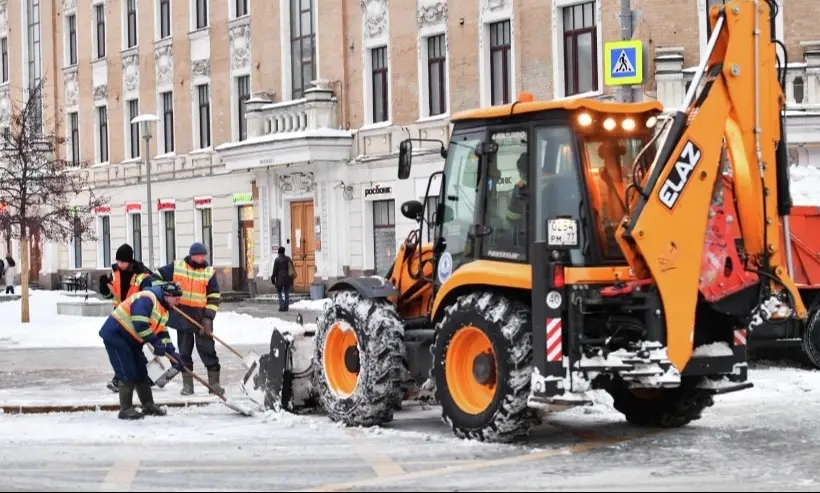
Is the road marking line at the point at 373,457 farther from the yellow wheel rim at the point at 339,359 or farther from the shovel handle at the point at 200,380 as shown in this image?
the shovel handle at the point at 200,380

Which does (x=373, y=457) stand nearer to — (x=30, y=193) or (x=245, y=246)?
(x=30, y=193)

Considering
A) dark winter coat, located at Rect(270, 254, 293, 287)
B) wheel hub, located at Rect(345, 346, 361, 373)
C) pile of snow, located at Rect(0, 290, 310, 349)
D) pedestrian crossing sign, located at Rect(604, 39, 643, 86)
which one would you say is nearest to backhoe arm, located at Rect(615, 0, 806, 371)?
wheel hub, located at Rect(345, 346, 361, 373)

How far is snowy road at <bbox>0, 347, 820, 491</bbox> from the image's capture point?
1007cm

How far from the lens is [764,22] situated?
11.7 metres

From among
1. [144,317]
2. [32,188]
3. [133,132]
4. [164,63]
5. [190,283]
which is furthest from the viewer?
[133,132]

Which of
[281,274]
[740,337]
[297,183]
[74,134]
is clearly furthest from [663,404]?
[74,134]

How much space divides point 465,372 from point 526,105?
2.17m

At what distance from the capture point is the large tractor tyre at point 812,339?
1834 cm

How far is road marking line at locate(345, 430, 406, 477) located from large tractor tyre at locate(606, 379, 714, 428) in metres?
2.09

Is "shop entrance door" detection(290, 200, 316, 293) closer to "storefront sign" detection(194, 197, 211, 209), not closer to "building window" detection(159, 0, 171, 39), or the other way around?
"storefront sign" detection(194, 197, 211, 209)

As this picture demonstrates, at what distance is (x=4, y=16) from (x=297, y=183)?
20.8m

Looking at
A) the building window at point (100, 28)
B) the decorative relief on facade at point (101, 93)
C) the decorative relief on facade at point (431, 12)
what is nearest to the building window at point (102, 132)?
the decorative relief on facade at point (101, 93)

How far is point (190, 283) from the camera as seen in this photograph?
16328mm

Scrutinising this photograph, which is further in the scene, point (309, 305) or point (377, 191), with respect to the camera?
point (309, 305)
